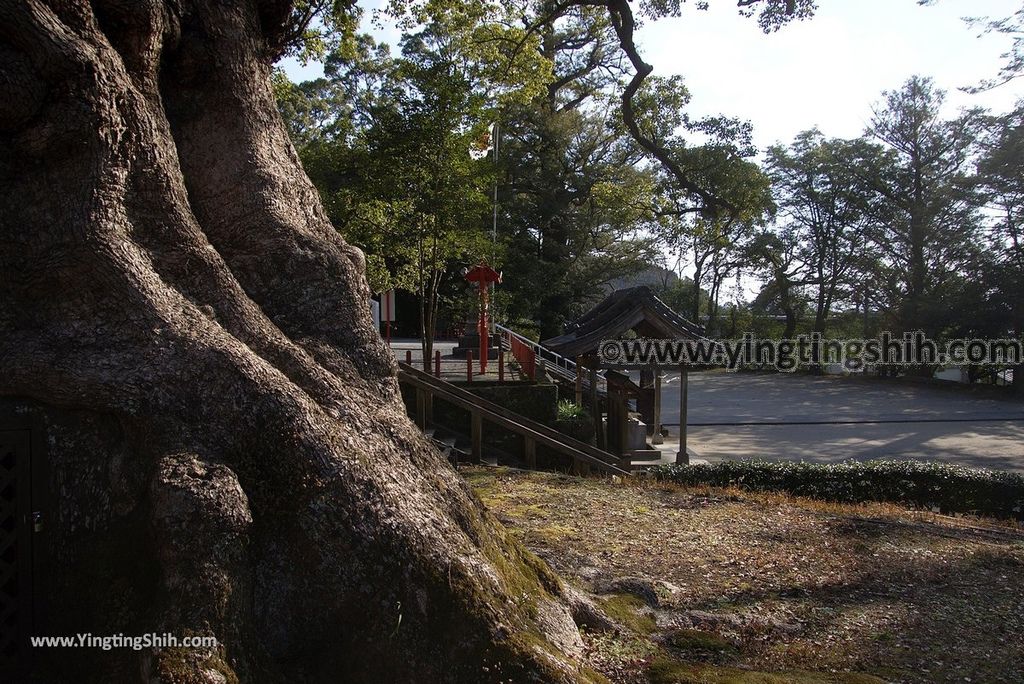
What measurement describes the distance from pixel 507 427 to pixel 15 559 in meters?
9.54

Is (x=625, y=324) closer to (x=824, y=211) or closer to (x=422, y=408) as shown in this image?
(x=422, y=408)

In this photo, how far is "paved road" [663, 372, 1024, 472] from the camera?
62.4ft

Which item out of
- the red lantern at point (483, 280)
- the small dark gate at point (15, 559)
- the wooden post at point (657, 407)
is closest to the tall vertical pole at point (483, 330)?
the red lantern at point (483, 280)

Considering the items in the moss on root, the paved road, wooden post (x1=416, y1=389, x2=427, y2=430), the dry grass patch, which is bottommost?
the paved road

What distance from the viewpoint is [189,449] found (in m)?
3.54

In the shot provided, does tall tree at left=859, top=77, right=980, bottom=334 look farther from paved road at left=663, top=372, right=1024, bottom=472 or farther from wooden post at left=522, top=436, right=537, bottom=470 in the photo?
wooden post at left=522, top=436, right=537, bottom=470

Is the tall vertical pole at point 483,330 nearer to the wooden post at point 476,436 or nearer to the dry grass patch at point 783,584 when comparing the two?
the wooden post at point 476,436

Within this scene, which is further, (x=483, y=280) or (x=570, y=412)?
(x=483, y=280)

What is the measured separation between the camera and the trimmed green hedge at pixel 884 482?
12.6 meters

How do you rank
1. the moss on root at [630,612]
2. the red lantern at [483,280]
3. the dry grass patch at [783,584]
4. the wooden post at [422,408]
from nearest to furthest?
the dry grass patch at [783,584], the moss on root at [630,612], the wooden post at [422,408], the red lantern at [483,280]

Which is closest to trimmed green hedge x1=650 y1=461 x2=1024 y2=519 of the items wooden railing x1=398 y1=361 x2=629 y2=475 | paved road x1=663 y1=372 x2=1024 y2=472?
wooden railing x1=398 y1=361 x2=629 y2=475

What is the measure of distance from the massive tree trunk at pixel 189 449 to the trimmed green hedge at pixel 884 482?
943cm

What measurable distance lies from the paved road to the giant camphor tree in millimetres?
14740

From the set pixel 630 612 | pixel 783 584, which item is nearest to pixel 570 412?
pixel 783 584
